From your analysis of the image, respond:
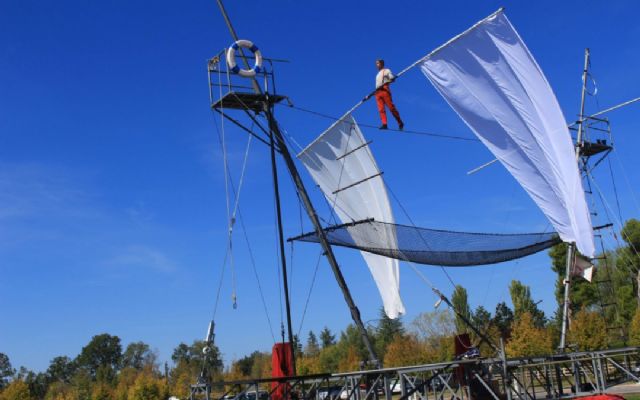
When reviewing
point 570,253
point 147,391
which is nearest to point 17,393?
point 147,391

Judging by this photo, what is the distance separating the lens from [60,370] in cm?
10875

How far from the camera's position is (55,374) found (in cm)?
10712

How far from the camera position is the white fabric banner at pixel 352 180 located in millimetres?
19797

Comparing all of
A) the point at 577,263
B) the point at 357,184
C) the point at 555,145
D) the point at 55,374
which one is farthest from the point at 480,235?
the point at 55,374

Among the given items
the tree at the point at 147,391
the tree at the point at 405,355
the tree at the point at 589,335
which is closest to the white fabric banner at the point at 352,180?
the tree at the point at 589,335

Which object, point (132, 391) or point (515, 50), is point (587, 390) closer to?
point (515, 50)

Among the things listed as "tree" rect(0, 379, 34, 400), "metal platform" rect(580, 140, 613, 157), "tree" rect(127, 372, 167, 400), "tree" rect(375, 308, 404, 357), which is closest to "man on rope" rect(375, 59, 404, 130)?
"metal platform" rect(580, 140, 613, 157)

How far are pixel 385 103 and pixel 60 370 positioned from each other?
4269 inches

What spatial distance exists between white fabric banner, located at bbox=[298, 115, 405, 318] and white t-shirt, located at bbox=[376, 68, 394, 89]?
5.73 metres

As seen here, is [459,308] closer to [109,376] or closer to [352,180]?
[352,180]

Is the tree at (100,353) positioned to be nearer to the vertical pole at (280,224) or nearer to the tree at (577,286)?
the tree at (577,286)

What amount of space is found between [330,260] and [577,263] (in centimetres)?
685

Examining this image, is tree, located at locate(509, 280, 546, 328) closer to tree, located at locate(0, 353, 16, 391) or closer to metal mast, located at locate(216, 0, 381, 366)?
metal mast, located at locate(216, 0, 381, 366)

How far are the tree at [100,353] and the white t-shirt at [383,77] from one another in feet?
361
